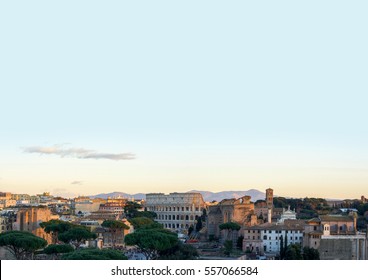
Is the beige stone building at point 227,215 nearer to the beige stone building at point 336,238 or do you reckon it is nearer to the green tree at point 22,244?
the beige stone building at point 336,238

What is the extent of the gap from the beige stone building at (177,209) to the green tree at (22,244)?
1225 inches

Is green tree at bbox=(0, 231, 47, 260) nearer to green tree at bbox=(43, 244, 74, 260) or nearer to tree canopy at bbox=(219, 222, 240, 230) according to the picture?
green tree at bbox=(43, 244, 74, 260)

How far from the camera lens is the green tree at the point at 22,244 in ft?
83.3

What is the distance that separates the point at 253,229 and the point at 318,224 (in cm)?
361

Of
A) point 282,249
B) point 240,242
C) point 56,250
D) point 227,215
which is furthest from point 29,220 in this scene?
point 282,249

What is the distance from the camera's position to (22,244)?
25.3 metres

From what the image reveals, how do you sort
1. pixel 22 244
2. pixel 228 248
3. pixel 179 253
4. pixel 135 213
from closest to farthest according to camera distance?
pixel 22 244, pixel 179 253, pixel 228 248, pixel 135 213

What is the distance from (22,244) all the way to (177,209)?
33815 mm

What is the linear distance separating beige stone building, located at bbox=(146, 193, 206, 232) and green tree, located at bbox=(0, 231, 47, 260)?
102 feet

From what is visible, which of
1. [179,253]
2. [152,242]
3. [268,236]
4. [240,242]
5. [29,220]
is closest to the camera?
[179,253]

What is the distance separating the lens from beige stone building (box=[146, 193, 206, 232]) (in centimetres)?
5759

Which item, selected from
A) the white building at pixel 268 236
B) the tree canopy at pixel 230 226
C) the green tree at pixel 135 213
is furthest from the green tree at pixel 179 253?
the green tree at pixel 135 213

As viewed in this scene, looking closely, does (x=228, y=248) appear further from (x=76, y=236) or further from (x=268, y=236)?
(x=76, y=236)
